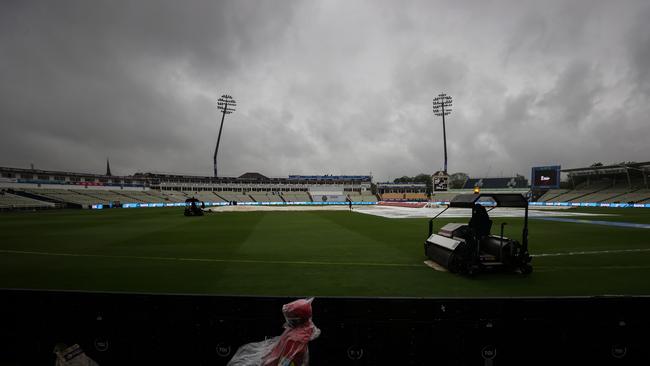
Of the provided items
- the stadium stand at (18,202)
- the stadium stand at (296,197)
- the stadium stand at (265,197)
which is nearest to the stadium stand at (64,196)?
the stadium stand at (18,202)

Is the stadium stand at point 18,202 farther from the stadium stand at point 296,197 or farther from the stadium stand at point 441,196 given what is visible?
the stadium stand at point 441,196

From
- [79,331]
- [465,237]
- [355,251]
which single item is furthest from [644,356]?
[355,251]

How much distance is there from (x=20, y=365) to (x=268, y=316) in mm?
3032

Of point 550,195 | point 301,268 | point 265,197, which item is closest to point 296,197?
point 265,197

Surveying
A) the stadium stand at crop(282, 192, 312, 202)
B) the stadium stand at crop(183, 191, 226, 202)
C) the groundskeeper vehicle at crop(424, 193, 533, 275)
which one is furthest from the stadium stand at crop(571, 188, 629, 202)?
the stadium stand at crop(183, 191, 226, 202)

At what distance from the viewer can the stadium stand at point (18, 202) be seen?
4655cm

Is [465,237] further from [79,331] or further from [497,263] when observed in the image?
[79,331]

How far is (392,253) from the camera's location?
11523mm

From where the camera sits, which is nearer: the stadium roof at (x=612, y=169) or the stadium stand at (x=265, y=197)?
the stadium roof at (x=612, y=169)

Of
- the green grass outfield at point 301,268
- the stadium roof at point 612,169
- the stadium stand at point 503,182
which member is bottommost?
the green grass outfield at point 301,268

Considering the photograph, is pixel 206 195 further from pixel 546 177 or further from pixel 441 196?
Result: pixel 546 177

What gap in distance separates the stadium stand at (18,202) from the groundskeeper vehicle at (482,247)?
211 ft

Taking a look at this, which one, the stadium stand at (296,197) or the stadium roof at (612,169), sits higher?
the stadium roof at (612,169)

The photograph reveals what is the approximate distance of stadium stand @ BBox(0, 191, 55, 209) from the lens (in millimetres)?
46550
